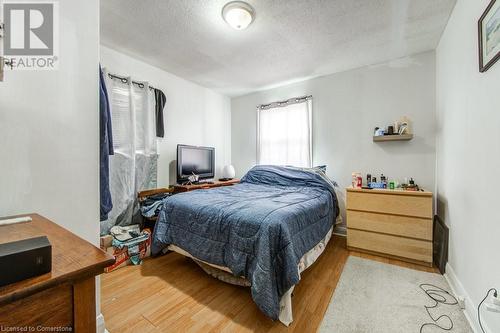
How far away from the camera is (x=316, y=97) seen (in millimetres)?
3506

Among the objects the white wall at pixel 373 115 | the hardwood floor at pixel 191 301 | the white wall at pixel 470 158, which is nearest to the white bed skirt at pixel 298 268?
the hardwood floor at pixel 191 301

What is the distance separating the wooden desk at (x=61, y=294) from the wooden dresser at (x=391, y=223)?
264 cm

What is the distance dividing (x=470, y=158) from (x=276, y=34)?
2.03 metres

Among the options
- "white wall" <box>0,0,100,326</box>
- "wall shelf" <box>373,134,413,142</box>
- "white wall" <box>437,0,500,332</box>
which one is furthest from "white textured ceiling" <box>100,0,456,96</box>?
"wall shelf" <box>373,134,413,142</box>

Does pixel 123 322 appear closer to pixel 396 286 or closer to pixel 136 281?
pixel 136 281

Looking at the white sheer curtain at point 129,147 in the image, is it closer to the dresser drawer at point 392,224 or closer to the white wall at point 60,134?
the white wall at point 60,134

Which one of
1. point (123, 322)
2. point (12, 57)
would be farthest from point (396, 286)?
point (12, 57)

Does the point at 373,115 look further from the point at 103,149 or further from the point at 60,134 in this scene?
the point at 60,134

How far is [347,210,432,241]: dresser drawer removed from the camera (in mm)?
2234

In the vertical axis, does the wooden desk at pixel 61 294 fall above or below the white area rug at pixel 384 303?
above

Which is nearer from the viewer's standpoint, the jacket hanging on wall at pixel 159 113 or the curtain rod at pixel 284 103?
the jacket hanging on wall at pixel 159 113

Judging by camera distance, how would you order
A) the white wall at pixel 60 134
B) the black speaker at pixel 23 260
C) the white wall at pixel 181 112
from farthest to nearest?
the white wall at pixel 181 112 < the white wall at pixel 60 134 < the black speaker at pixel 23 260

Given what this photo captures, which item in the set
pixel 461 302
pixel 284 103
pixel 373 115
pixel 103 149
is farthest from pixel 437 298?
pixel 284 103

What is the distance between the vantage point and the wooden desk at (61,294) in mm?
462
